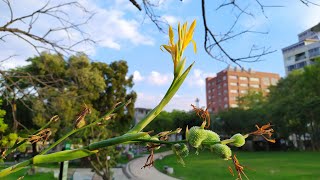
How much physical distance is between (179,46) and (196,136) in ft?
0.46

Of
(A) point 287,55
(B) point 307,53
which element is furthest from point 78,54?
(A) point 287,55

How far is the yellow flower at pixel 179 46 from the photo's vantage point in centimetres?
51

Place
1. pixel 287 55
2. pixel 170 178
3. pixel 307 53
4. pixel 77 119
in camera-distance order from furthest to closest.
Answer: pixel 287 55
pixel 307 53
pixel 170 178
pixel 77 119

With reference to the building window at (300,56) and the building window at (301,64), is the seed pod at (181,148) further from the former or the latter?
the building window at (300,56)

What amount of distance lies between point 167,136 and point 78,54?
343 cm

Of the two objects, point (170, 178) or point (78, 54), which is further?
point (170, 178)

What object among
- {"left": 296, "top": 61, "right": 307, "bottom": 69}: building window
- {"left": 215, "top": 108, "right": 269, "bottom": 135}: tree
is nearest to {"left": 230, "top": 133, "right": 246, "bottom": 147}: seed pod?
{"left": 215, "top": 108, "right": 269, "bottom": 135}: tree

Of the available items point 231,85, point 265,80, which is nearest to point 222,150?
point 231,85

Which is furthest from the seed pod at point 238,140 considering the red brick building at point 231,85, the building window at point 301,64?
the red brick building at point 231,85

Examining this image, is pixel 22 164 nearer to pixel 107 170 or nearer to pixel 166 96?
pixel 166 96

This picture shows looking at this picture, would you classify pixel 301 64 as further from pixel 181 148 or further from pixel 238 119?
pixel 181 148

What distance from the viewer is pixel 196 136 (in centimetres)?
45

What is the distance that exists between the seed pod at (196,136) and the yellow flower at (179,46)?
0.10 meters

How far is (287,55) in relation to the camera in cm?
6625
